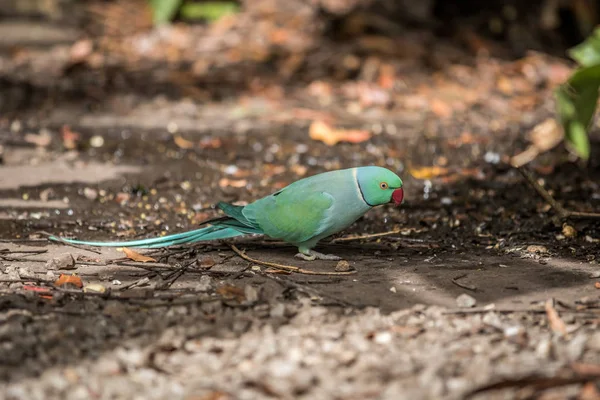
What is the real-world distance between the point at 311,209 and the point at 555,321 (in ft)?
3.89

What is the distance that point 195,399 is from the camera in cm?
239

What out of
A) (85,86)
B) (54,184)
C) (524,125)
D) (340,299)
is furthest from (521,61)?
(340,299)

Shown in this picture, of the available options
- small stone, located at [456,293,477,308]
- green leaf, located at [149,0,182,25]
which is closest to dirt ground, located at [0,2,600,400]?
small stone, located at [456,293,477,308]

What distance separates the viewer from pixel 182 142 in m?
5.89

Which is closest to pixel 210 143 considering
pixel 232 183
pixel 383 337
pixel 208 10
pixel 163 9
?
pixel 232 183

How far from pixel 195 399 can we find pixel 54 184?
9.69 feet

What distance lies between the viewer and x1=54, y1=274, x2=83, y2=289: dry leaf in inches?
128

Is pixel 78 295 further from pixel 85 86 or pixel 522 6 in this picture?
pixel 522 6

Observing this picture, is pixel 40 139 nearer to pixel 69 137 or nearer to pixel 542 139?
pixel 69 137

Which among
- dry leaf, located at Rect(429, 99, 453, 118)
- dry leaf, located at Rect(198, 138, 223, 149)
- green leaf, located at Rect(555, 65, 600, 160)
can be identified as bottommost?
dry leaf, located at Rect(198, 138, 223, 149)

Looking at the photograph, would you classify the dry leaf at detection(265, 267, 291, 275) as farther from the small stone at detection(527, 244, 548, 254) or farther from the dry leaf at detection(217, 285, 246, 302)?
the small stone at detection(527, 244, 548, 254)

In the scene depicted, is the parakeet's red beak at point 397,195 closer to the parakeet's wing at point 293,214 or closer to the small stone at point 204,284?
the parakeet's wing at point 293,214

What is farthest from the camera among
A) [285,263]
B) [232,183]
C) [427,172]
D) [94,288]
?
[427,172]

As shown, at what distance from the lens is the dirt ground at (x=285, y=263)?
2.53 m
